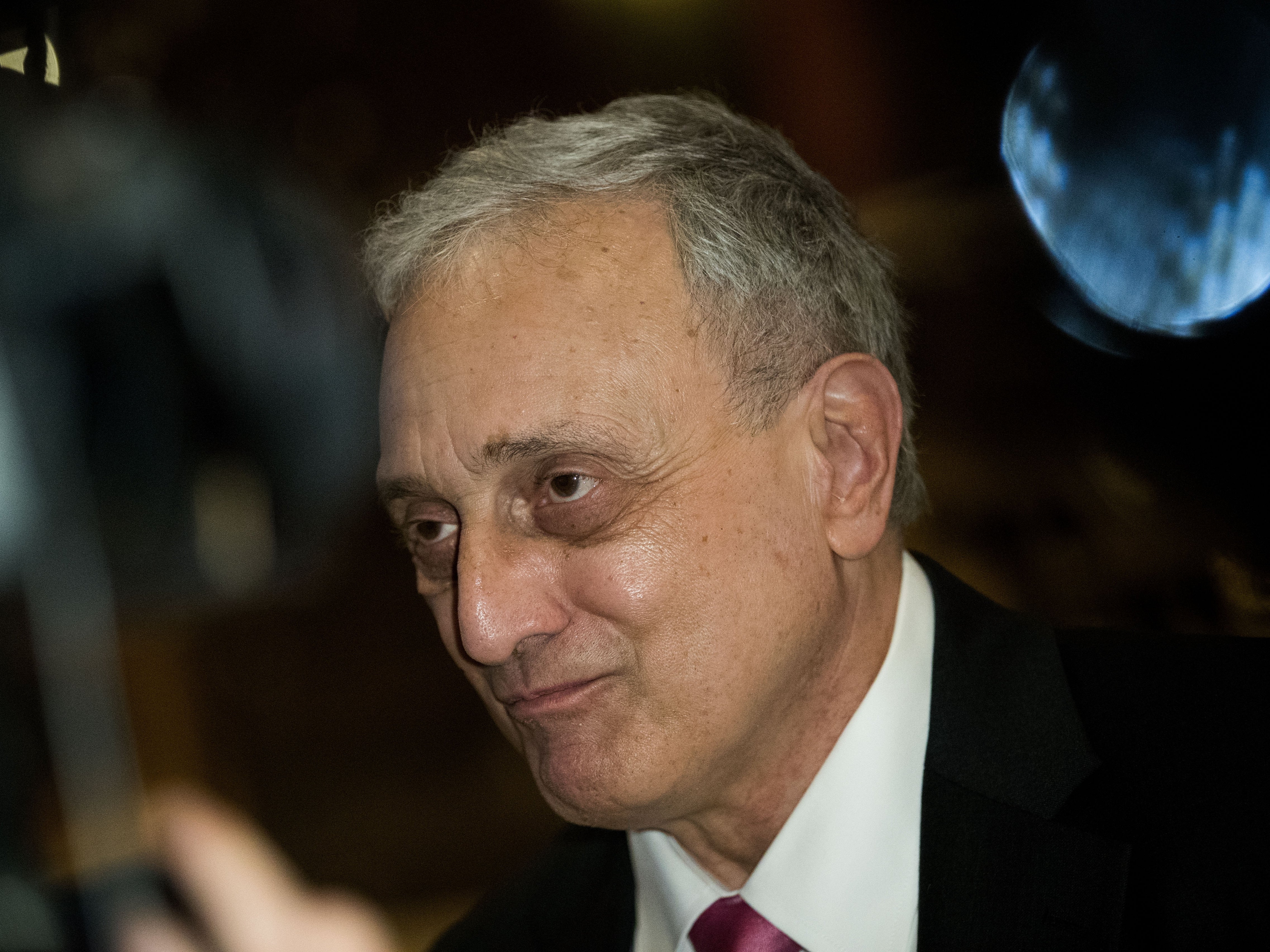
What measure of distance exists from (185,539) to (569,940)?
196cm

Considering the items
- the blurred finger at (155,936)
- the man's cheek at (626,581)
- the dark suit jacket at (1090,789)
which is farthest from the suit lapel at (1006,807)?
the blurred finger at (155,936)

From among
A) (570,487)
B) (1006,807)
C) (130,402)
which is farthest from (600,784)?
(130,402)

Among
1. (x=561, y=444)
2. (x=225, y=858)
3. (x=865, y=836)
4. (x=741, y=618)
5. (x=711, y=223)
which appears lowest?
(x=225, y=858)

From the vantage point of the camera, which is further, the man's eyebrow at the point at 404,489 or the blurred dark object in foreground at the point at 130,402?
the blurred dark object in foreground at the point at 130,402

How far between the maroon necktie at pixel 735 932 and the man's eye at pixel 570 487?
56 cm

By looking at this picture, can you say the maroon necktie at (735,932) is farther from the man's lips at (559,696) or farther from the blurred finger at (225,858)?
the blurred finger at (225,858)

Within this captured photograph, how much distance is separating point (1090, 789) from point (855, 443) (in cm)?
48

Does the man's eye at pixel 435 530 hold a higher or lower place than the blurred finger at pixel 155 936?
higher

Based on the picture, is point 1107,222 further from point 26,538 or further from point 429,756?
point 26,538

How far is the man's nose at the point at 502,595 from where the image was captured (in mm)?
1046

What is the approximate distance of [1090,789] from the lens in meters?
1.06

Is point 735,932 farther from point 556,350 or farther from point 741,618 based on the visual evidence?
point 556,350

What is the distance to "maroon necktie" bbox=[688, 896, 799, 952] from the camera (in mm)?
1154

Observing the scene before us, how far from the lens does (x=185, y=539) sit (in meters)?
2.89
